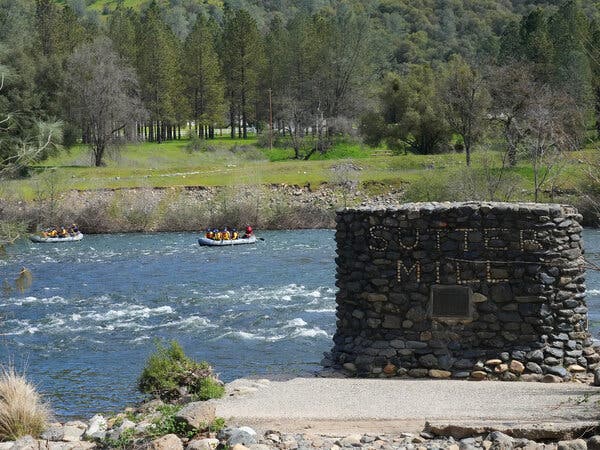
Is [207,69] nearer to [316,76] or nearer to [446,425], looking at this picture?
[316,76]

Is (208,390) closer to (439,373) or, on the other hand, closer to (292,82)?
(439,373)

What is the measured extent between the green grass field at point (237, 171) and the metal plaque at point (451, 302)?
3434 centimetres

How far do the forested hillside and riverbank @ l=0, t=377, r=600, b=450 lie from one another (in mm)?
40580

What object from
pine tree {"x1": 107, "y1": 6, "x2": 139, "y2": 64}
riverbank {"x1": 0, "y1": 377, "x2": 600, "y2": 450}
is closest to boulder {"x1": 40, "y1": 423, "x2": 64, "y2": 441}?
riverbank {"x1": 0, "y1": 377, "x2": 600, "y2": 450}

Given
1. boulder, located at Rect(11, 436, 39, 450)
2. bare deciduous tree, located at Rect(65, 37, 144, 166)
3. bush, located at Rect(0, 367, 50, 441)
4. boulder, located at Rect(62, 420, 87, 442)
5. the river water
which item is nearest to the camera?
boulder, located at Rect(11, 436, 39, 450)

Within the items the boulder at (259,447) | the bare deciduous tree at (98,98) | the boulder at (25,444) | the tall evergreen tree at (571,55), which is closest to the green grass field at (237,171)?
the bare deciduous tree at (98,98)

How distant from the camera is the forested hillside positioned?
216 feet

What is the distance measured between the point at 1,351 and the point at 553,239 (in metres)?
12.9

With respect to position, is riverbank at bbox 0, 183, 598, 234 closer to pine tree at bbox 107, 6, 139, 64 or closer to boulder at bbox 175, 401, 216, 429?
pine tree at bbox 107, 6, 139, 64

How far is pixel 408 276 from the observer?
52.0ft

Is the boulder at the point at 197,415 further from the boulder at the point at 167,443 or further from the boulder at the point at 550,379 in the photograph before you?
the boulder at the point at 550,379

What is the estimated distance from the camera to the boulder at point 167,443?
37.4 feet

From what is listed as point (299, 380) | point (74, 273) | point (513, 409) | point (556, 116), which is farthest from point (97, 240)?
point (513, 409)

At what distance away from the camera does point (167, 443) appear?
11.5 meters
